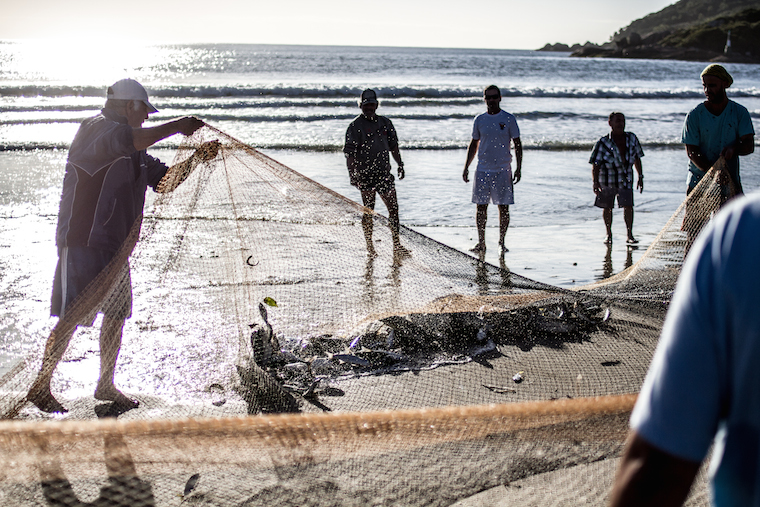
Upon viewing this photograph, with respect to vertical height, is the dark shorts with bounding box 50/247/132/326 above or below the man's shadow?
above

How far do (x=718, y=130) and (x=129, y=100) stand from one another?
169 inches

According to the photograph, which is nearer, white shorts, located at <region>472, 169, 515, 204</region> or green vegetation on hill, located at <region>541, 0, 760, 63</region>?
white shorts, located at <region>472, 169, 515, 204</region>

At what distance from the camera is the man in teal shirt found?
16.2ft

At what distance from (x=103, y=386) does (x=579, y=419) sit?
269 centimetres

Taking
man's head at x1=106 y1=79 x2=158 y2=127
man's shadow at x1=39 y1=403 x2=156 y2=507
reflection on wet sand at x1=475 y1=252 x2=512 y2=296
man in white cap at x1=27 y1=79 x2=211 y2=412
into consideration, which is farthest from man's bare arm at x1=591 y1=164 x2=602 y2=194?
man's shadow at x1=39 y1=403 x2=156 y2=507

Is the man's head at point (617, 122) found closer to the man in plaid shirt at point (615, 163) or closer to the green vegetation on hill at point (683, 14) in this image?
the man in plaid shirt at point (615, 163)

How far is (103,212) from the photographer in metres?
3.38

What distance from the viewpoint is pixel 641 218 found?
349 inches

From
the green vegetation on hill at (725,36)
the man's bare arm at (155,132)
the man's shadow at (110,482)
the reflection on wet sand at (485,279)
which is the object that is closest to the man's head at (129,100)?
the man's bare arm at (155,132)

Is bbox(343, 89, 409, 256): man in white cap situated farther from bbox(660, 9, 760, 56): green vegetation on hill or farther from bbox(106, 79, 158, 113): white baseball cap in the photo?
bbox(660, 9, 760, 56): green vegetation on hill

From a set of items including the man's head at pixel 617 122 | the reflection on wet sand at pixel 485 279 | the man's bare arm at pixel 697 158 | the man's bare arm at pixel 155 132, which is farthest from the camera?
the man's head at pixel 617 122

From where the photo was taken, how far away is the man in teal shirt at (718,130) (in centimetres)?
493

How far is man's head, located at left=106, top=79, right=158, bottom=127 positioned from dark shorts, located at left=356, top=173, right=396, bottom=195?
3423mm

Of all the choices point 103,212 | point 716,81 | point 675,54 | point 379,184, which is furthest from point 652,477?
point 675,54
